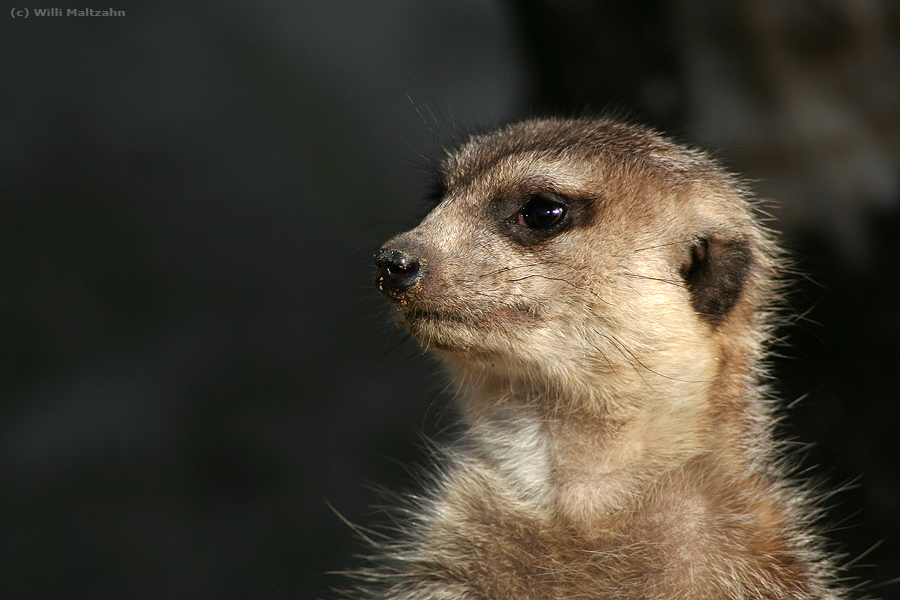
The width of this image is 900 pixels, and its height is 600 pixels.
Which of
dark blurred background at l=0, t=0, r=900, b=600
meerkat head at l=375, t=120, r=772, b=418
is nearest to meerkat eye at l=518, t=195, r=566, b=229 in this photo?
meerkat head at l=375, t=120, r=772, b=418

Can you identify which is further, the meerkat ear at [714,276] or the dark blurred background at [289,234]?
the dark blurred background at [289,234]

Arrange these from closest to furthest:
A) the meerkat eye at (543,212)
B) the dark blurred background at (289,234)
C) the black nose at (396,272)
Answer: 1. the black nose at (396,272)
2. the meerkat eye at (543,212)
3. the dark blurred background at (289,234)

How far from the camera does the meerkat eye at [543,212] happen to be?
1605 mm

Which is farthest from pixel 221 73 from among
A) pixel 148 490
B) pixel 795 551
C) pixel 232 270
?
pixel 795 551

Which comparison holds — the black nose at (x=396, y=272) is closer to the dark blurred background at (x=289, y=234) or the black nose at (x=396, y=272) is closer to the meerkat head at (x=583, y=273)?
the meerkat head at (x=583, y=273)

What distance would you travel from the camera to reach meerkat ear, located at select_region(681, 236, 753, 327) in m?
1.64

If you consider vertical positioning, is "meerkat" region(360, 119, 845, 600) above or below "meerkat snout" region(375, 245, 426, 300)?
below

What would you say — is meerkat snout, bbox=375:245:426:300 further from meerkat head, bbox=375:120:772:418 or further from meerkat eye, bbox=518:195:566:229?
meerkat eye, bbox=518:195:566:229

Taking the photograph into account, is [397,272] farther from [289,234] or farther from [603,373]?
[289,234]

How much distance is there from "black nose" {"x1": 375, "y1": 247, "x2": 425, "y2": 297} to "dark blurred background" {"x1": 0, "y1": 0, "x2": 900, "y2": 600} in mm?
926

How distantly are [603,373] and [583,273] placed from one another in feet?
0.72

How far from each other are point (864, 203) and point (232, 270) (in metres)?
2.57

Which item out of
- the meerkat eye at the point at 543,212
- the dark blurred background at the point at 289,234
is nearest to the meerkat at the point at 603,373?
the meerkat eye at the point at 543,212

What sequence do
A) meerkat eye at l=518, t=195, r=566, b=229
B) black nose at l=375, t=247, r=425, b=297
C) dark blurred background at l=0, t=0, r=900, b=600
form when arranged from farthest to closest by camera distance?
1. dark blurred background at l=0, t=0, r=900, b=600
2. meerkat eye at l=518, t=195, r=566, b=229
3. black nose at l=375, t=247, r=425, b=297
